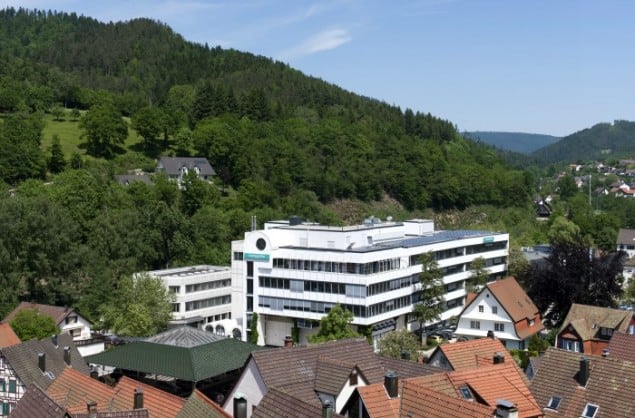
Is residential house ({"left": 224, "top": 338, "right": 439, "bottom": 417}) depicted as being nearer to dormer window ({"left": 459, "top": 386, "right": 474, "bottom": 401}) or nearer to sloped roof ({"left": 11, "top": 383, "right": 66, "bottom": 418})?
dormer window ({"left": 459, "top": 386, "right": 474, "bottom": 401})

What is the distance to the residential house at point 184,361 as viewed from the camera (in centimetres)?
3909

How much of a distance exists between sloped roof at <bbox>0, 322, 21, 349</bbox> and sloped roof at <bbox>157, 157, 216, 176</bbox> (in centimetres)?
7130

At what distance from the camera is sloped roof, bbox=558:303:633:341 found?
49.8m

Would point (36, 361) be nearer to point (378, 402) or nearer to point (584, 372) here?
point (378, 402)

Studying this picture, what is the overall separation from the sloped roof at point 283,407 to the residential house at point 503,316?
3996 cm

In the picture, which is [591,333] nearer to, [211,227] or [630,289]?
[630,289]

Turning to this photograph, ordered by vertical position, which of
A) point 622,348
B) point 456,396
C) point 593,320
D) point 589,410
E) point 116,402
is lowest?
point 593,320

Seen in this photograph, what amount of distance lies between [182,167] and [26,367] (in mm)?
82442

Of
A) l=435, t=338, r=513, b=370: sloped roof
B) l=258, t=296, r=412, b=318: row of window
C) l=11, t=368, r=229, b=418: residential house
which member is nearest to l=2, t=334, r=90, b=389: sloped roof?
l=11, t=368, r=229, b=418: residential house

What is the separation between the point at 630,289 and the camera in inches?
2675

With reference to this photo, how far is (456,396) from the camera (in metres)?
24.2

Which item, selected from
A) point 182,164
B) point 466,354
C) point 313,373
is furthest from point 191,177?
point 313,373

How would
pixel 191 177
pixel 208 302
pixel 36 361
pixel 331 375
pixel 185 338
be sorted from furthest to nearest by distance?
1. pixel 191 177
2. pixel 208 302
3. pixel 185 338
4. pixel 36 361
5. pixel 331 375

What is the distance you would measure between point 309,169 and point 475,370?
10319 centimetres
